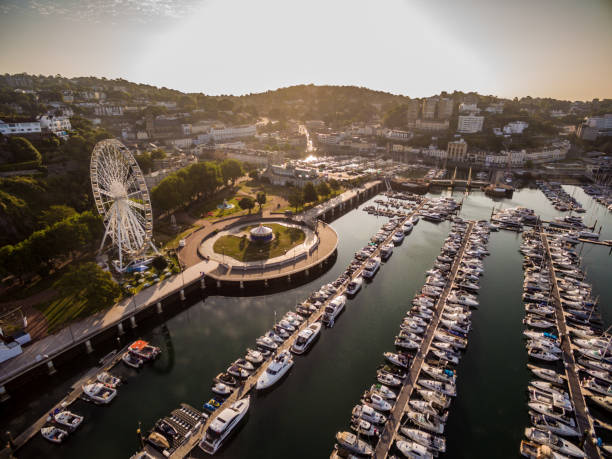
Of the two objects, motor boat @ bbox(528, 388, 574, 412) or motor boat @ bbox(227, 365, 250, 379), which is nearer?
motor boat @ bbox(528, 388, 574, 412)

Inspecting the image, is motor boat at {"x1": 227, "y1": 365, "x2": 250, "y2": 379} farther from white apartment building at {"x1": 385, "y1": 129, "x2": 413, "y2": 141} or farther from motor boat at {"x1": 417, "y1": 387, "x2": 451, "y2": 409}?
white apartment building at {"x1": 385, "y1": 129, "x2": 413, "y2": 141}

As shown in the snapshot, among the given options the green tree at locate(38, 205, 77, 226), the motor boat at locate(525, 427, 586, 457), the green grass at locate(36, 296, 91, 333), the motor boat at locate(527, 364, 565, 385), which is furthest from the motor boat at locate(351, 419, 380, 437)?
the green tree at locate(38, 205, 77, 226)

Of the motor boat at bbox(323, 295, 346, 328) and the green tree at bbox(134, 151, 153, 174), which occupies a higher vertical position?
the green tree at bbox(134, 151, 153, 174)

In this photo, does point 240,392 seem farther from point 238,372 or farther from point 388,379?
point 388,379

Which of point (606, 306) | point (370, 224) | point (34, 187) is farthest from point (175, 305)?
point (606, 306)

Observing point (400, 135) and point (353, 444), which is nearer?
point (353, 444)

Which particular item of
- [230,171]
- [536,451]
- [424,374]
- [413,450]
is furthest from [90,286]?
[230,171]

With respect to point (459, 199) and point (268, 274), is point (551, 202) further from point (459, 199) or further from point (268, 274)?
point (268, 274)
